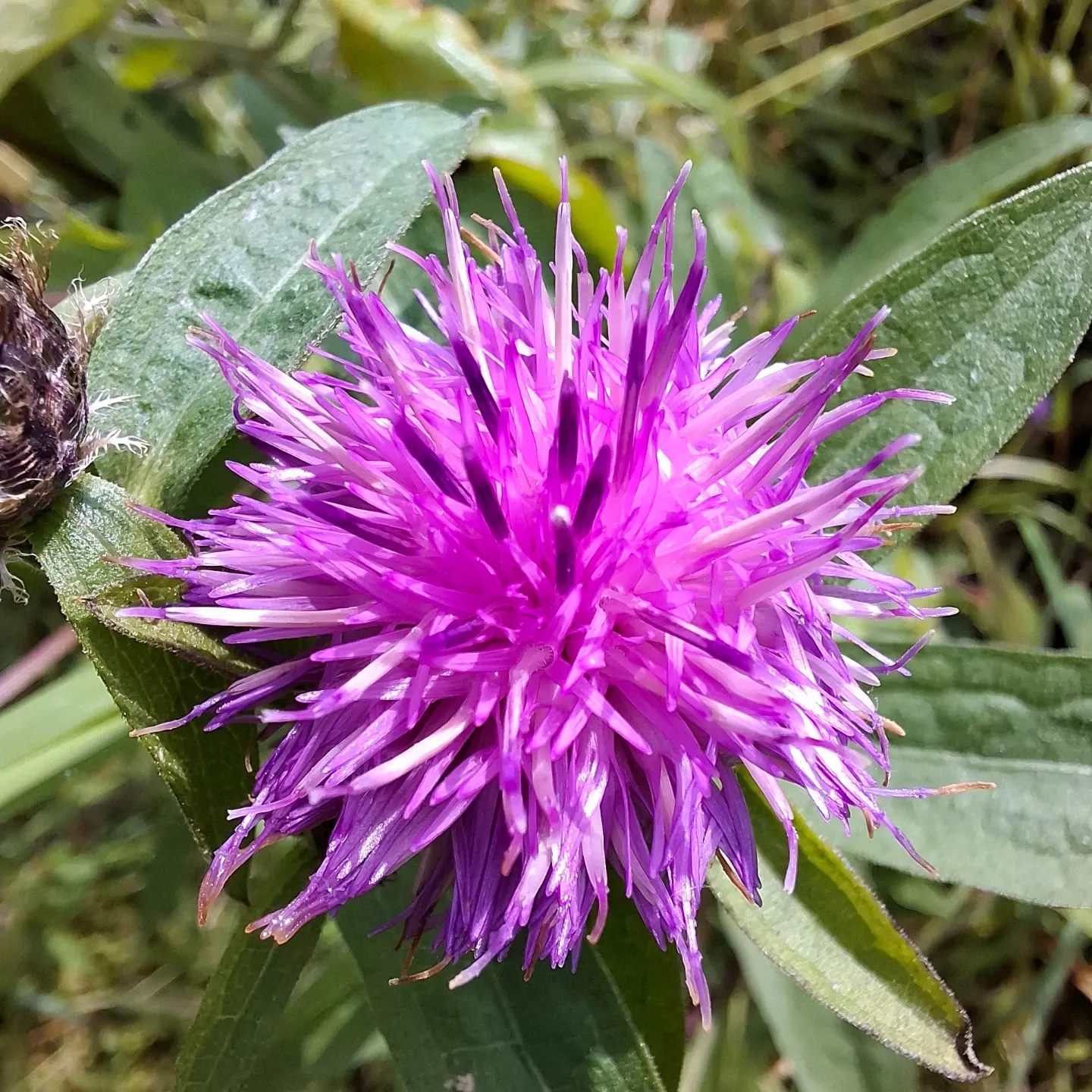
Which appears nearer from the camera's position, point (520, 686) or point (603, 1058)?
point (520, 686)

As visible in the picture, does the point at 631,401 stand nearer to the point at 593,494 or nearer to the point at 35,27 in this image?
the point at 593,494

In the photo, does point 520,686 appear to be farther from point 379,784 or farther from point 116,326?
point 116,326

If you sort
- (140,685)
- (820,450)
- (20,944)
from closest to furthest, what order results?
(140,685) → (820,450) → (20,944)

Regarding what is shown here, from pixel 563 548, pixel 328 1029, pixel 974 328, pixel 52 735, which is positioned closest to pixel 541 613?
pixel 563 548

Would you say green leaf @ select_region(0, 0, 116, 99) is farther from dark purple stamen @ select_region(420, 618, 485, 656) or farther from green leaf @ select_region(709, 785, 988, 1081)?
green leaf @ select_region(709, 785, 988, 1081)

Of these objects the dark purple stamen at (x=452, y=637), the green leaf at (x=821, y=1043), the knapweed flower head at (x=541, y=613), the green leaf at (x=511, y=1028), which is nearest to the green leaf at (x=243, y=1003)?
the green leaf at (x=511, y=1028)

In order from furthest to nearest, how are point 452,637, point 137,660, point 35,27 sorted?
point 35,27
point 137,660
point 452,637

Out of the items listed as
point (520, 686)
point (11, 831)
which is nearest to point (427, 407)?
point (520, 686)
